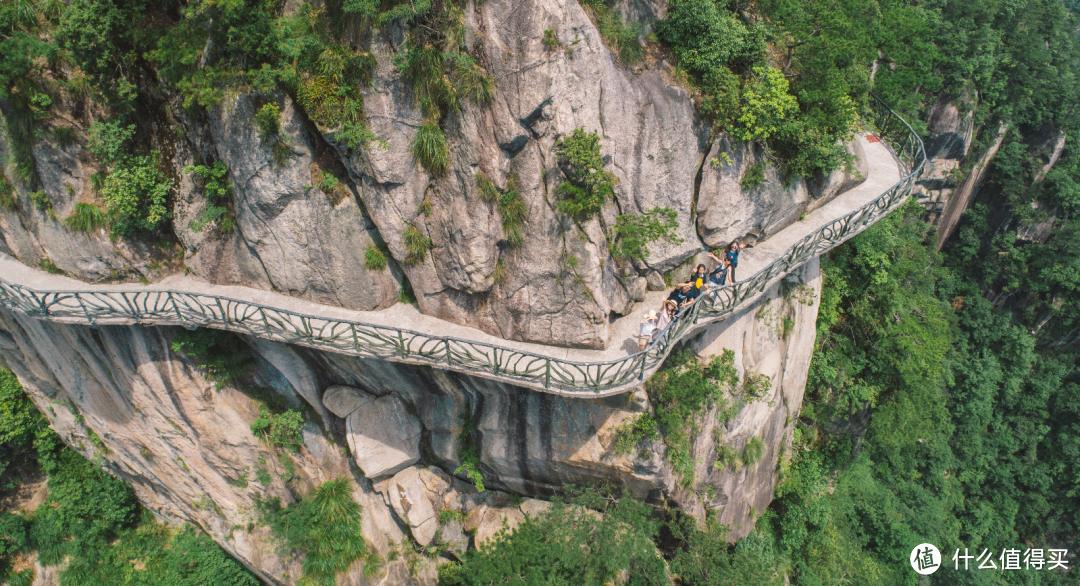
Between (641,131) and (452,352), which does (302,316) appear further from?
(641,131)

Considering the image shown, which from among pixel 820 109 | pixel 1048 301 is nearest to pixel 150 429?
pixel 820 109

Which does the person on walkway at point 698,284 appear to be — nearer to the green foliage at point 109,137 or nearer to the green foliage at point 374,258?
the green foliage at point 374,258

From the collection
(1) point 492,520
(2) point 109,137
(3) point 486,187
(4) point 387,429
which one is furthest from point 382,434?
(2) point 109,137

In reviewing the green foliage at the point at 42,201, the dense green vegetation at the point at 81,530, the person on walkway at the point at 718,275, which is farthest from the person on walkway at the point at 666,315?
the dense green vegetation at the point at 81,530

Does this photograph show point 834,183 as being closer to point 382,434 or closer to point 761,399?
point 761,399

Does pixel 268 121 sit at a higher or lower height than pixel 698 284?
higher
